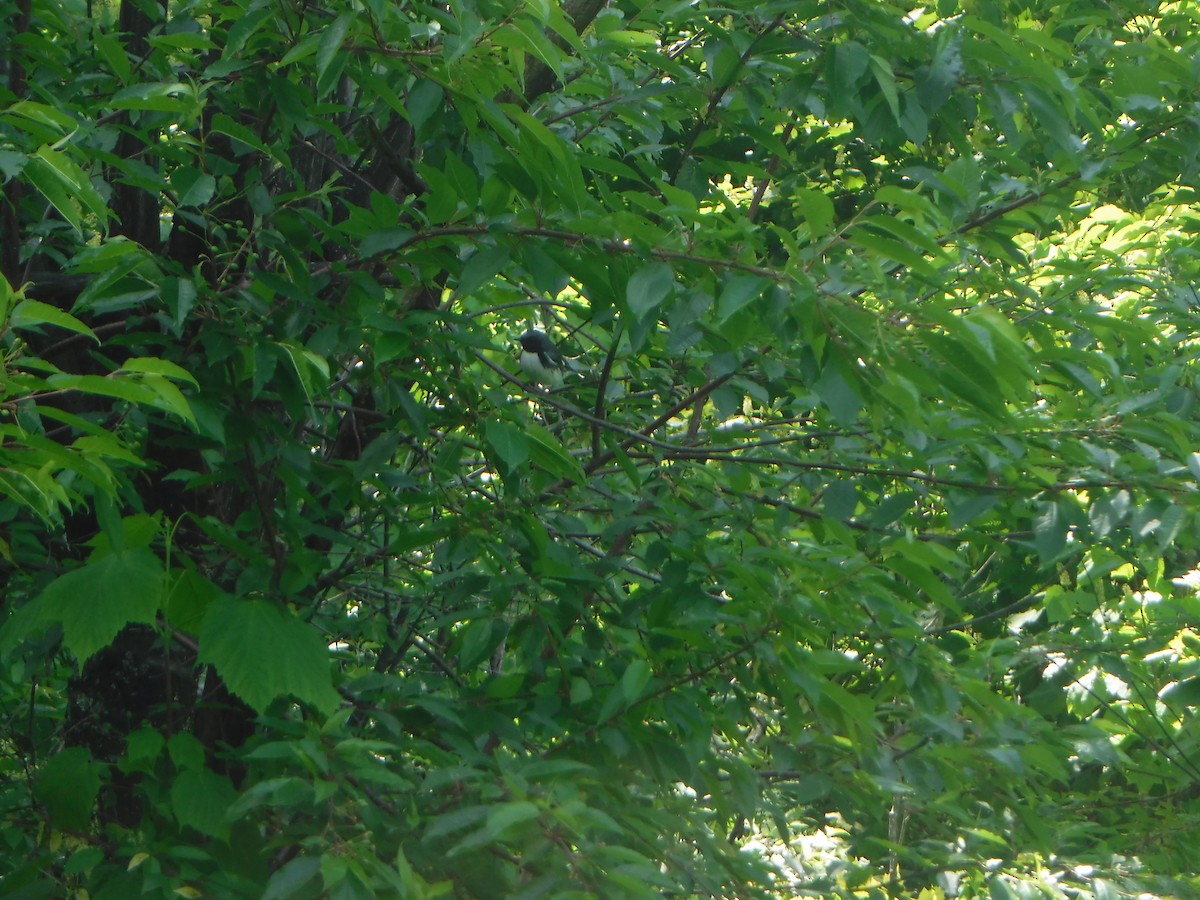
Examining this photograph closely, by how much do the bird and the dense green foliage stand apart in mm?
73

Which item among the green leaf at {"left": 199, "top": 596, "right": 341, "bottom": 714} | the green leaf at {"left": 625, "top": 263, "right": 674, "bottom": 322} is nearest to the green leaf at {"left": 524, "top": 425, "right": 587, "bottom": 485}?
the green leaf at {"left": 625, "top": 263, "right": 674, "bottom": 322}

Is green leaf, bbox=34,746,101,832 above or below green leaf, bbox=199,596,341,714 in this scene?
below

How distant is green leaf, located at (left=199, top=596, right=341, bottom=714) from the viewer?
1620mm

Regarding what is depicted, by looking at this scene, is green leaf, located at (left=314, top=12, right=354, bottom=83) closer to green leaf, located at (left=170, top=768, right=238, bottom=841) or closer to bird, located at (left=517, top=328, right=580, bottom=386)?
green leaf, located at (left=170, top=768, right=238, bottom=841)

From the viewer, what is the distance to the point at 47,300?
2.52m

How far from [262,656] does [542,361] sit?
1.57 metres

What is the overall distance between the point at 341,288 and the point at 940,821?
2.28 m

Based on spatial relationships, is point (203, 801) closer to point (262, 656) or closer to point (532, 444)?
point (262, 656)

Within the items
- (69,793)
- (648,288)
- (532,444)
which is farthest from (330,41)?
(69,793)

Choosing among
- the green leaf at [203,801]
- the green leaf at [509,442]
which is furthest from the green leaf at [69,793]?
the green leaf at [509,442]

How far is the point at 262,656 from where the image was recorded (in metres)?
1.64

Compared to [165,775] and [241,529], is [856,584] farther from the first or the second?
[165,775]

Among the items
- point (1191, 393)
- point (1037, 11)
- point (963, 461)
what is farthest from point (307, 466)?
point (1037, 11)

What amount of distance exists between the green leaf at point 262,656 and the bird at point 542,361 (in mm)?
1302
